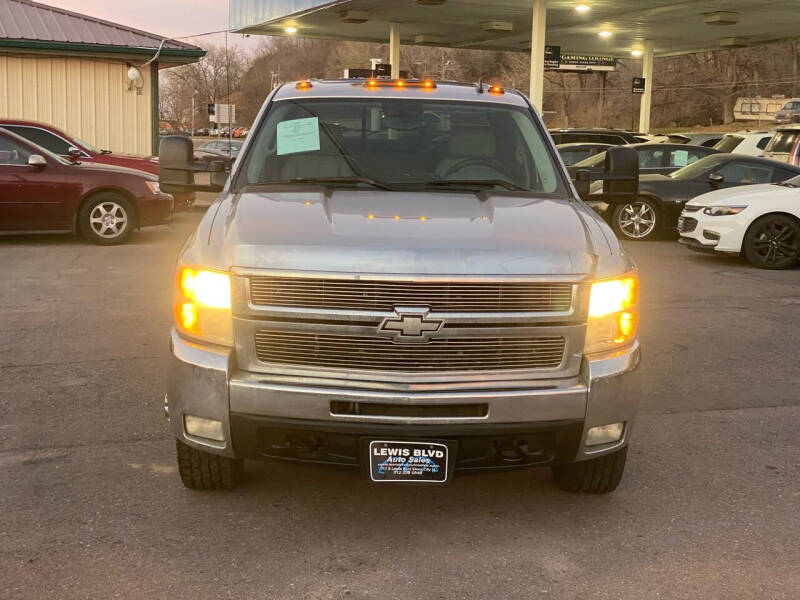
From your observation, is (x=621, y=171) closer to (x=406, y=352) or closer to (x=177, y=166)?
(x=406, y=352)

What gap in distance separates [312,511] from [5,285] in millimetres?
7048

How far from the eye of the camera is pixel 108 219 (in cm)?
1382

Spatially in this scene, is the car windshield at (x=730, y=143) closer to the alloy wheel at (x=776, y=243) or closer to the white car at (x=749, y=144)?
the white car at (x=749, y=144)

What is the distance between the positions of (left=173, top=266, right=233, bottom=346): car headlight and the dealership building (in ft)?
60.7

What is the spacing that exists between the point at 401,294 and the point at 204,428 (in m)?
0.96

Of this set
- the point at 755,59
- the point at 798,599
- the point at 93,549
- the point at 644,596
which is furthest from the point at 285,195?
the point at 755,59

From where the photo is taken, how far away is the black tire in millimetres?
4410

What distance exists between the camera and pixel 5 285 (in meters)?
10.3

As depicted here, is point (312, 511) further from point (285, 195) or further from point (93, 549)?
point (285, 195)

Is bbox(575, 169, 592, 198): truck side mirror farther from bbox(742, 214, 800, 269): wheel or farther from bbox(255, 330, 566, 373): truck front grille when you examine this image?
bbox(742, 214, 800, 269): wheel

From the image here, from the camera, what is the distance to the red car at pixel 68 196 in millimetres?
13469

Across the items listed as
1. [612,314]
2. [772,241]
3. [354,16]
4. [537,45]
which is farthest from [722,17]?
[612,314]

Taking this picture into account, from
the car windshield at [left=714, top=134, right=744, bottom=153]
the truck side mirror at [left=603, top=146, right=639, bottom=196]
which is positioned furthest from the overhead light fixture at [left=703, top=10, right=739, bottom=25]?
the truck side mirror at [left=603, top=146, right=639, bottom=196]

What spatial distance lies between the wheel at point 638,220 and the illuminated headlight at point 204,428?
40.7ft
